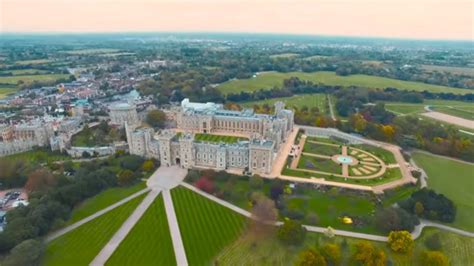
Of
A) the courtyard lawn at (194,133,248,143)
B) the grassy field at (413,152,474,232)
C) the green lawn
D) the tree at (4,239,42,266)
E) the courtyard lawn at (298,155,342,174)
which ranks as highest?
the tree at (4,239,42,266)

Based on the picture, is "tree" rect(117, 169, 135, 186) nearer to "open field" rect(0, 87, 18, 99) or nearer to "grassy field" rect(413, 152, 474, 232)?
"grassy field" rect(413, 152, 474, 232)

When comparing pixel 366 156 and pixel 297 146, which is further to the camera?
pixel 297 146

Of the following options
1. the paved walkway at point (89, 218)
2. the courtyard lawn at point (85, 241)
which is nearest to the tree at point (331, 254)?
the courtyard lawn at point (85, 241)

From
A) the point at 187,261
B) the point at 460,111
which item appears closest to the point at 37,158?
the point at 187,261

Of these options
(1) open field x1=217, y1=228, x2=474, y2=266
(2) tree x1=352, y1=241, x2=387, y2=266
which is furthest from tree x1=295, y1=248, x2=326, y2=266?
(2) tree x1=352, y1=241, x2=387, y2=266

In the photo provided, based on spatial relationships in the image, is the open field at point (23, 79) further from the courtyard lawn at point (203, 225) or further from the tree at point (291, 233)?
the tree at point (291, 233)

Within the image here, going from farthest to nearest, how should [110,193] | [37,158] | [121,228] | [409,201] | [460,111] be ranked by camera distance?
[460,111] → [37,158] → [110,193] → [409,201] → [121,228]

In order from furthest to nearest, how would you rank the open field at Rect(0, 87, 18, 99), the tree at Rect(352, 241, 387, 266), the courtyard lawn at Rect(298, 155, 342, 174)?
the open field at Rect(0, 87, 18, 99)
the courtyard lawn at Rect(298, 155, 342, 174)
the tree at Rect(352, 241, 387, 266)

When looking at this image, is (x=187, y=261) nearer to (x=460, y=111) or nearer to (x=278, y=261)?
(x=278, y=261)
